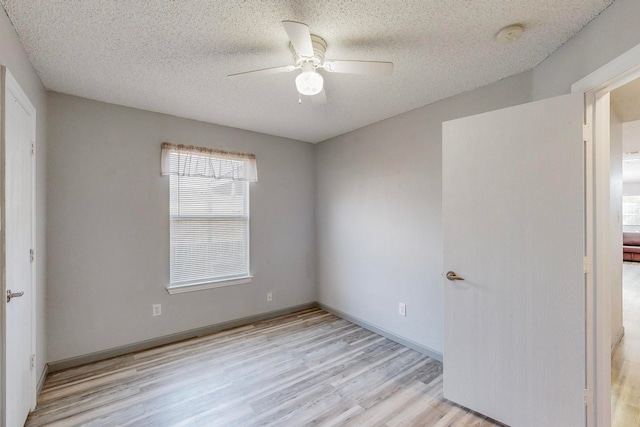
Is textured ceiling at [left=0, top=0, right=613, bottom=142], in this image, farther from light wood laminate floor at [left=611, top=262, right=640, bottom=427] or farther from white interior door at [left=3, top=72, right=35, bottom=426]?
light wood laminate floor at [left=611, top=262, right=640, bottom=427]

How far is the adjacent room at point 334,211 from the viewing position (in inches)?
62.4

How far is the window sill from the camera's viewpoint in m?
3.05

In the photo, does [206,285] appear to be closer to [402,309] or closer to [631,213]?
[402,309]

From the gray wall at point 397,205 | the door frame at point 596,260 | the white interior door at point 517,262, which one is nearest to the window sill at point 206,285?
the gray wall at point 397,205

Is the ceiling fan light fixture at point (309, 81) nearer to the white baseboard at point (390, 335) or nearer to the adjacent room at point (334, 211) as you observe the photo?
the adjacent room at point (334, 211)

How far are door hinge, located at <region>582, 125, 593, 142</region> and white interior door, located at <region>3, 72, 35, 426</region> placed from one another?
303 cm

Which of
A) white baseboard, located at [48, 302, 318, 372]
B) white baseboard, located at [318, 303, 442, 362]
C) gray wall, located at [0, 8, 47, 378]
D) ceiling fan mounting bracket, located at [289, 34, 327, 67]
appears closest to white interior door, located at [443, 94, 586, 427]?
white baseboard, located at [318, 303, 442, 362]

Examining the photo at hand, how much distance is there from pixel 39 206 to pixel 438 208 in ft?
10.8

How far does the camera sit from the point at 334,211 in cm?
390

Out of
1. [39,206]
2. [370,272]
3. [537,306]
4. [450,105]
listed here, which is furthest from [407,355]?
[39,206]

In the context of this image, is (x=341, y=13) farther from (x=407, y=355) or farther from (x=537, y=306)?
(x=407, y=355)

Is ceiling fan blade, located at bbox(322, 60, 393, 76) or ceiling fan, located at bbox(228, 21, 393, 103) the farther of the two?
ceiling fan blade, located at bbox(322, 60, 393, 76)

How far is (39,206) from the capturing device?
7.32 feet

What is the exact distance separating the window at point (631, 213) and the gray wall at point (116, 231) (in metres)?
12.2
